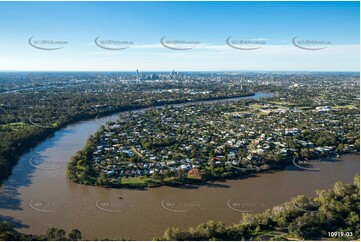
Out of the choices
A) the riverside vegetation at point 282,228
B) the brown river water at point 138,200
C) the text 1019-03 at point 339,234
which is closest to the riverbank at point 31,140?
the brown river water at point 138,200

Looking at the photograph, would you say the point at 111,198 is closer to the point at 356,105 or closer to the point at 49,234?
the point at 49,234

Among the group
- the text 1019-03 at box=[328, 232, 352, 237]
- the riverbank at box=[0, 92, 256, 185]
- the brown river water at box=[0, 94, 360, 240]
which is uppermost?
the riverbank at box=[0, 92, 256, 185]

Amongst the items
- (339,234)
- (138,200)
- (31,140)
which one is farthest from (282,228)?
(31,140)

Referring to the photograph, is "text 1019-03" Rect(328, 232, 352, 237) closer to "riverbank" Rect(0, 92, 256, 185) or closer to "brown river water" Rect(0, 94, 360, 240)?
"brown river water" Rect(0, 94, 360, 240)

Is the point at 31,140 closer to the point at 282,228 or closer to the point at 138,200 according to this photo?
the point at 138,200

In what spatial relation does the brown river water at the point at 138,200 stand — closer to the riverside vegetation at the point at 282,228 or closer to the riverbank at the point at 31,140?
the riverbank at the point at 31,140

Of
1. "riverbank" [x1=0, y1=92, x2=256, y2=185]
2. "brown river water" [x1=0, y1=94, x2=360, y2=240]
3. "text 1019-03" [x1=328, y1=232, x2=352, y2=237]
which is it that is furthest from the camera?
"riverbank" [x1=0, y1=92, x2=256, y2=185]

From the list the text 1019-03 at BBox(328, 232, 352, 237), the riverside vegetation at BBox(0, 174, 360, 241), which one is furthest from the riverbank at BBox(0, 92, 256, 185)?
the text 1019-03 at BBox(328, 232, 352, 237)

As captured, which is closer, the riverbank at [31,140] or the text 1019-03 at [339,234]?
the text 1019-03 at [339,234]

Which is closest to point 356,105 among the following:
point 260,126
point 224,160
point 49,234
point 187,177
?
point 260,126
